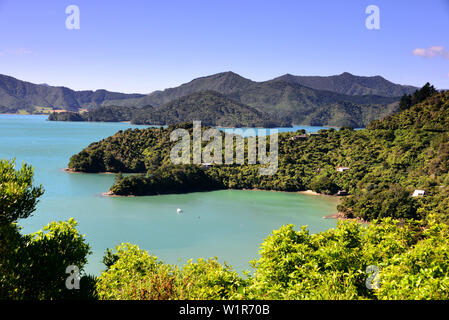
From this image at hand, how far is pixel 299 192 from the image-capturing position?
152 feet

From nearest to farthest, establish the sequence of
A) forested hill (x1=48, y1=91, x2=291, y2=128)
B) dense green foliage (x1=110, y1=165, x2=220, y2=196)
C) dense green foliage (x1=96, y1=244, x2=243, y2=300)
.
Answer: dense green foliage (x1=96, y1=244, x2=243, y2=300), dense green foliage (x1=110, y1=165, x2=220, y2=196), forested hill (x1=48, y1=91, x2=291, y2=128)

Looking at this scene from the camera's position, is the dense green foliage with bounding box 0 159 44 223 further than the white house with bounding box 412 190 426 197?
No

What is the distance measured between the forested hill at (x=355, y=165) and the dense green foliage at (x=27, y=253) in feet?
96.1

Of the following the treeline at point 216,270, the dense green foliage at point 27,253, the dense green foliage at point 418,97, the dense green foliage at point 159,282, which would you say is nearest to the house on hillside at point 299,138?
the dense green foliage at point 418,97

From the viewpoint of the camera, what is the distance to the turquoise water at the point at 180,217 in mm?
25344

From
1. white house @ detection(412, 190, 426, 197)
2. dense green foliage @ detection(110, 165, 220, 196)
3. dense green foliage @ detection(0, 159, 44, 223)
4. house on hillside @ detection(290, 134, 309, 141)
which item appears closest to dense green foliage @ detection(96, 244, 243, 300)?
dense green foliage @ detection(0, 159, 44, 223)

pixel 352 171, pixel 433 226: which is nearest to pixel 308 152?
pixel 352 171

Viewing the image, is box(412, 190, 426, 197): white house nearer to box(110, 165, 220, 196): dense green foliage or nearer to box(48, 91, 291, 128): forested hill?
box(110, 165, 220, 196): dense green foliage

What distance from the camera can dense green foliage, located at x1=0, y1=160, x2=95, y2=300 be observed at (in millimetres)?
6770

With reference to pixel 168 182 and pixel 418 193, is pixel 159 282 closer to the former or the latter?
pixel 418 193

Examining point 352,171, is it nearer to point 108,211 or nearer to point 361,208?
point 361,208

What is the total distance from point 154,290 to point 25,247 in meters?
3.14

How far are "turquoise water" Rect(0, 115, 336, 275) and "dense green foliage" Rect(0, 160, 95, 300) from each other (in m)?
13.0

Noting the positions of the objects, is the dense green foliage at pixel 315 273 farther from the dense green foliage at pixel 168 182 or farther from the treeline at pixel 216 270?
the dense green foliage at pixel 168 182
